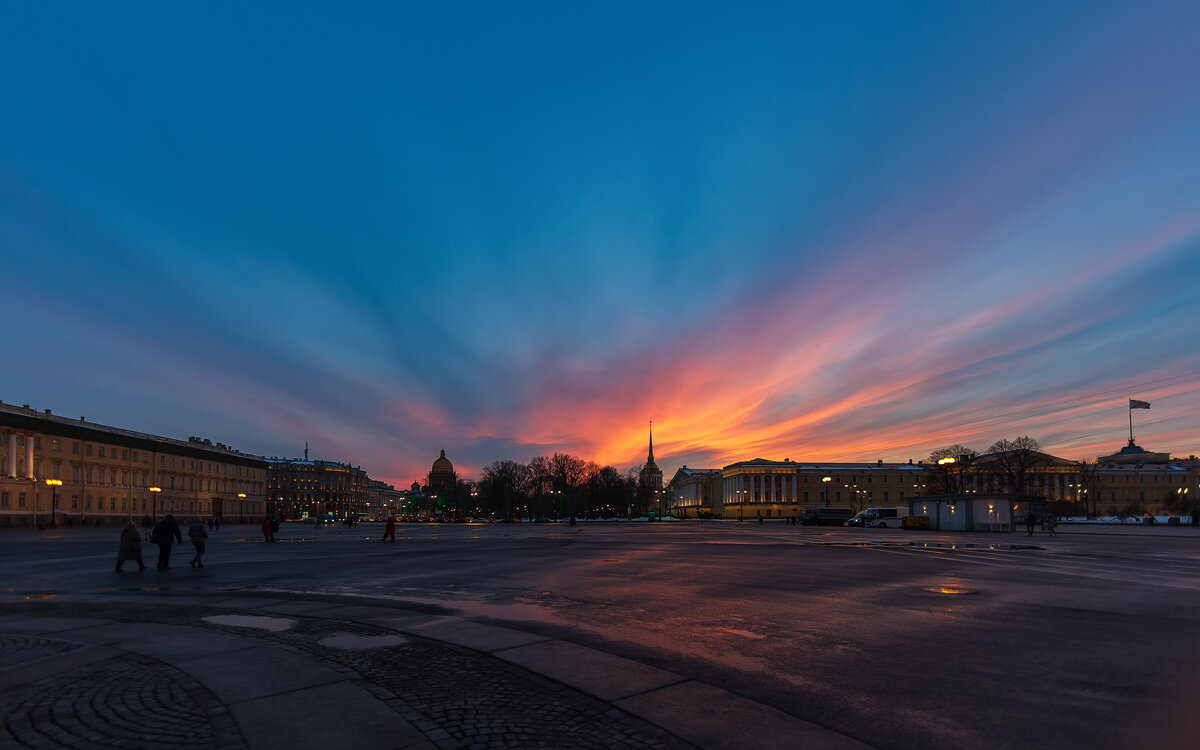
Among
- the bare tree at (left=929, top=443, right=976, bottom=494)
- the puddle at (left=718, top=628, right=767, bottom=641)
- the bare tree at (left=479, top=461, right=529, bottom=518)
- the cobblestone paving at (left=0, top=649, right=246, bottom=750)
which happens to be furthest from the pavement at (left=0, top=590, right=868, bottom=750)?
the bare tree at (left=479, top=461, right=529, bottom=518)

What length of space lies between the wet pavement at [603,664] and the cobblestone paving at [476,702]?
3cm

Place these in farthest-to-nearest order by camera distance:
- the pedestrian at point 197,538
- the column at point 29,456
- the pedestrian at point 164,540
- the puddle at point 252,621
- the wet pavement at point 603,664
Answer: the column at point 29,456 < the pedestrian at point 197,538 < the pedestrian at point 164,540 < the puddle at point 252,621 < the wet pavement at point 603,664

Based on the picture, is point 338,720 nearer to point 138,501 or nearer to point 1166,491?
point 138,501

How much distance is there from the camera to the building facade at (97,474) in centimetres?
8756

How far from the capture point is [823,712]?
6.40 meters

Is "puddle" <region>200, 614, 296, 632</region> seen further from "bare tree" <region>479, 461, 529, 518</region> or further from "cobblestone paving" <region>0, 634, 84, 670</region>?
"bare tree" <region>479, 461, 529, 518</region>

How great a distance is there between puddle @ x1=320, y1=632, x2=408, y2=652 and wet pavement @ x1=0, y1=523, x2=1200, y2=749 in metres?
0.06

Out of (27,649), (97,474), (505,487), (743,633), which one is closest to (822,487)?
(505,487)

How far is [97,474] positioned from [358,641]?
118 m

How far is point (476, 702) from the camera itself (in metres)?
6.58

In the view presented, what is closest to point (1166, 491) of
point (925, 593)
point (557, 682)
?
point (925, 593)

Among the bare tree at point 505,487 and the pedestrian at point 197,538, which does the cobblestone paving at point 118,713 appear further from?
the bare tree at point 505,487

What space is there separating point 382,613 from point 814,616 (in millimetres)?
7297

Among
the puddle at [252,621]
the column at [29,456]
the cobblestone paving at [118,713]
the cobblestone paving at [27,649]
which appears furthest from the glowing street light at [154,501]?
the cobblestone paving at [118,713]
